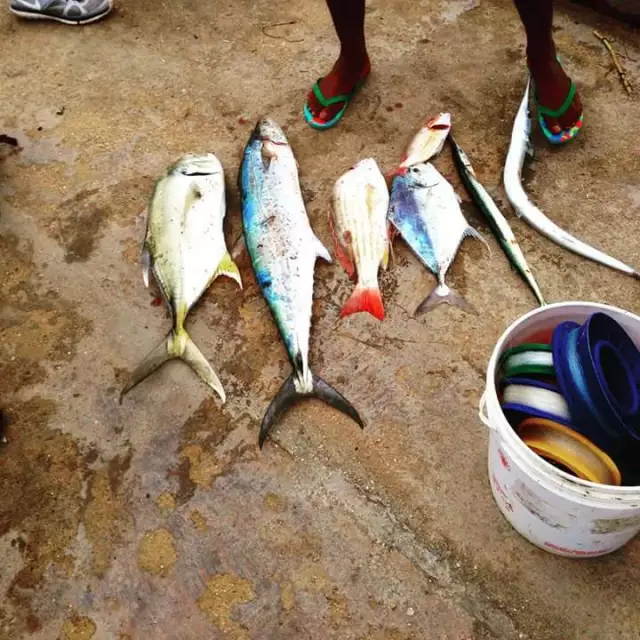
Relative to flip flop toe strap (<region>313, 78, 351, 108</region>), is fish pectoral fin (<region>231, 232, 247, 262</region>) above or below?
below

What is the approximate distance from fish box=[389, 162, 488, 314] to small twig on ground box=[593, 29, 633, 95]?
134 cm

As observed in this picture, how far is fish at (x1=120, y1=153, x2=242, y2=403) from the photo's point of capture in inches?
102

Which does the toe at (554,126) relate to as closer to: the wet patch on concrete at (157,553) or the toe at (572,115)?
the toe at (572,115)

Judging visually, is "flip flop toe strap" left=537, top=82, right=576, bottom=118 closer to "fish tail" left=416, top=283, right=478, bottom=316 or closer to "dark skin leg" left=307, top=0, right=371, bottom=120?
"dark skin leg" left=307, top=0, right=371, bottom=120

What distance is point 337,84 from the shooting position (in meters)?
3.45

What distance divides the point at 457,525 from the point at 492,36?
3107 mm

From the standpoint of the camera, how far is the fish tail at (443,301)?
2.68 meters

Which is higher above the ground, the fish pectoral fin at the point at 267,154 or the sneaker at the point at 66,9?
the sneaker at the point at 66,9

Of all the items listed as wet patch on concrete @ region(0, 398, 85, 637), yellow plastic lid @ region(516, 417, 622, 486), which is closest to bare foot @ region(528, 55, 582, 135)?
yellow plastic lid @ region(516, 417, 622, 486)

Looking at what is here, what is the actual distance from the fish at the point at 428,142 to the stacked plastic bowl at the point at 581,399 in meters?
1.56

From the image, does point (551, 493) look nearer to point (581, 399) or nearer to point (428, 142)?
point (581, 399)

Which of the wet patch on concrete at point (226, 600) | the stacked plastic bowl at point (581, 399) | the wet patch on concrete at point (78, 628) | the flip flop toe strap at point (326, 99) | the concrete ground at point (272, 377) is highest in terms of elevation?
the stacked plastic bowl at point (581, 399)

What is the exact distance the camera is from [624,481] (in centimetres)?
173

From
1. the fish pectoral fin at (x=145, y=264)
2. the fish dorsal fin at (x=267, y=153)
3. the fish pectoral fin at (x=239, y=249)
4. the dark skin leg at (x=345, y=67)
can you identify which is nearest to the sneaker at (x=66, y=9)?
the dark skin leg at (x=345, y=67)
